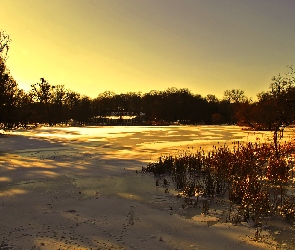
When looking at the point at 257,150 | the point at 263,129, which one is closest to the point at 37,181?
the point at 257,150

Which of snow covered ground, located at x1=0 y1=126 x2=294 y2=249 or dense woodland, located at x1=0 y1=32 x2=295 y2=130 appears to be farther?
dense woodland, located at x1=0 y1=32 x2=295 y2=130

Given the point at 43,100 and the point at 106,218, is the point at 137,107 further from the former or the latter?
the point at 106,218

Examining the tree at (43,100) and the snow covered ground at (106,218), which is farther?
the tree at (43,100)

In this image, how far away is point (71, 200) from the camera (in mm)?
7695

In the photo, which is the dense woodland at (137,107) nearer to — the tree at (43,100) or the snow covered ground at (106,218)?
the tree at (43,100)

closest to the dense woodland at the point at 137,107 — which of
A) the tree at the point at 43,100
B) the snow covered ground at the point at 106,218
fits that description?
the tree at the point at 43,100

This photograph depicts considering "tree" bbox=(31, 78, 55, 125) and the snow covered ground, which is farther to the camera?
"tree" bbox=(31, 78, 55, 125)

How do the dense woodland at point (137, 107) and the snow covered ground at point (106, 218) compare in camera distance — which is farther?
the dense woodland at point (137, 107)

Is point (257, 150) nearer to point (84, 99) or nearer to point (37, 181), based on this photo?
point (37, 181)

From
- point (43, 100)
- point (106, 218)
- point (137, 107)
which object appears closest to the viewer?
point (106, 218)

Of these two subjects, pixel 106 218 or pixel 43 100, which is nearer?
pixel 106 218

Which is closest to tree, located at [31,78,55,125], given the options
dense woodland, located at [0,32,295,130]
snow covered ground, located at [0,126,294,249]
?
dense woodland, located at [0,32,295,130]

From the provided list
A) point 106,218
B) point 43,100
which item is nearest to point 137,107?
point 43,100

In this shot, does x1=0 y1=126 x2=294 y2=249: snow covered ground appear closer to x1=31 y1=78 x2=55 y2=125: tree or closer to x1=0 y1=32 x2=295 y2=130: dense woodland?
x1=0 y1=32 x2=295 y2=130: dense woodland
